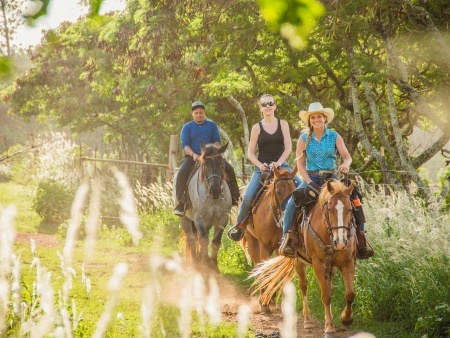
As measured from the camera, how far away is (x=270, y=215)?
344 inches

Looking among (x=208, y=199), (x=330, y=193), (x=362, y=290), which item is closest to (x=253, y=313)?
(x=362, y=290)

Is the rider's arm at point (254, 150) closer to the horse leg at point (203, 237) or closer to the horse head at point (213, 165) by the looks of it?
the horse head at point (213, 165)

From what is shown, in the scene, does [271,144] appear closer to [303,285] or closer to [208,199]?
[208,199]

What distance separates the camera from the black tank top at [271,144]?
8.98m

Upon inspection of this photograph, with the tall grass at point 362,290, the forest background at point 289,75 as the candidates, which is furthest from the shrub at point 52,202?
the tall grass at point 362,290

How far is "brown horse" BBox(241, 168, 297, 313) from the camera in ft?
28.0

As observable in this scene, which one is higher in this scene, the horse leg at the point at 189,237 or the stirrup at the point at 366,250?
the horse leg at the point at 189,237

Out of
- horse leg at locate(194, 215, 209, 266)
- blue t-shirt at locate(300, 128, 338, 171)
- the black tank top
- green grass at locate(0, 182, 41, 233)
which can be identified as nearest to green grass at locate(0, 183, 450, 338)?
horse leg at locate(194, 215, 209, 266)

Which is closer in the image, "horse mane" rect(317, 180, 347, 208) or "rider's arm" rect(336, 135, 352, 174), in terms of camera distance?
"horse mane" rect(317, 180, 347, 208)

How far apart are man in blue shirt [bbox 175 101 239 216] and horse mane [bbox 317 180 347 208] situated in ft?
11.5

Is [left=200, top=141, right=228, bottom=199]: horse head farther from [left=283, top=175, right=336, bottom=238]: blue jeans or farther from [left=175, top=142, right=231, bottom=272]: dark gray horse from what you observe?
[left=283, top=175, right=336, bottom=238]: blue jeans

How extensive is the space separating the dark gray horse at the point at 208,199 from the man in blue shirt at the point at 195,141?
0.15m

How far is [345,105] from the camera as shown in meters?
16.4

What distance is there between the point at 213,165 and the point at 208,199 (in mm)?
775
